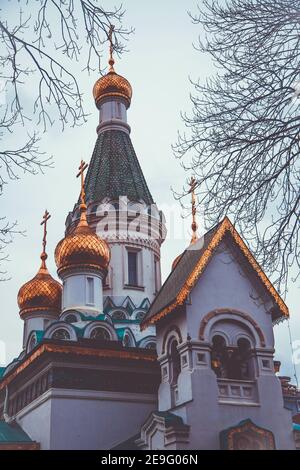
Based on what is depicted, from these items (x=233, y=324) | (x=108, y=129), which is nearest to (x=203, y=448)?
Result: (x=233, y=324)

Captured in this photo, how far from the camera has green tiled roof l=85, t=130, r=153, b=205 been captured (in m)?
17.1

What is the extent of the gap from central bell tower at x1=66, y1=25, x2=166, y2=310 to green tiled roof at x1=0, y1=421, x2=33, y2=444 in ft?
13.0

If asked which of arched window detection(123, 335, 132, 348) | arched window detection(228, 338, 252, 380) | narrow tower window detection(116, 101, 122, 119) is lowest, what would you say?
arched window detection(228, 338, 252, 380)

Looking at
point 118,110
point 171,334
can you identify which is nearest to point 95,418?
point 171,334

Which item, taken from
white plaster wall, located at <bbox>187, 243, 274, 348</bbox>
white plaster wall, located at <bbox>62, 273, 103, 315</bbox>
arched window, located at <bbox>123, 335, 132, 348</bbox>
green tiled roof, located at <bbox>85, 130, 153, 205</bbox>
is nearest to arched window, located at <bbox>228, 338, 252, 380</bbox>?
white plaster wall, located at <bbox>187, 243, 274, 348</bbox>

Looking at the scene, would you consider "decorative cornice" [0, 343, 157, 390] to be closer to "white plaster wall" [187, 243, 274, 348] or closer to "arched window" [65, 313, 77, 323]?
"arched window" [65, 313, 77, 323]

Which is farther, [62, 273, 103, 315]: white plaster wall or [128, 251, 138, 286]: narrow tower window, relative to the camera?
[128, 251, 138, 286]: narrow tower window

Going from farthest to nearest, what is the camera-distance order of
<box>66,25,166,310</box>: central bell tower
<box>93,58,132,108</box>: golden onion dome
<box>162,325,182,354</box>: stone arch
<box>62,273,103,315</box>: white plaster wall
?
1. <box>93,58,132,108</box>: golden onion dome
2. <box>66,25,166,310</box>: central bell tower
3. <box>62,273,103,315</box>: white plaster wall
4. <box>162,325,182,354</box>: stone arch

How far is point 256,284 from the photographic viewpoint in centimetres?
1140

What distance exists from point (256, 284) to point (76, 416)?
401 centimetres

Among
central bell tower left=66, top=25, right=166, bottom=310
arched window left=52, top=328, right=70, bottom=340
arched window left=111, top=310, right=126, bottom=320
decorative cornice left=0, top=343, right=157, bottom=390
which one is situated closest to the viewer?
decorative cornice left=0, top=343, right=157, bottom=390

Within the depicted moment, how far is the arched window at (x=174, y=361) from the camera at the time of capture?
11.1 m

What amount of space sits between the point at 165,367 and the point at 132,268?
18.8ft
